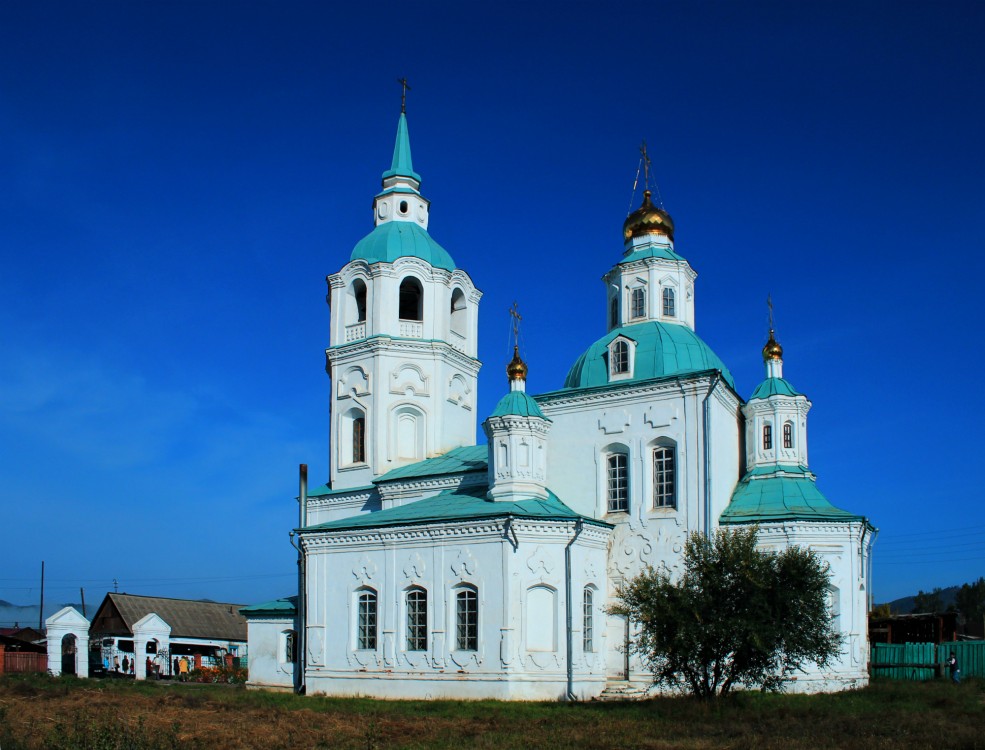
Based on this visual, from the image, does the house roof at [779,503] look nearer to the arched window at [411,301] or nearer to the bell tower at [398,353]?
the bell tower at [398,353]

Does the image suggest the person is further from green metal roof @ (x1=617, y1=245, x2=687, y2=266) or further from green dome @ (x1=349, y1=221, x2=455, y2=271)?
green dome @ (x1=349, y1=221, x2=455, y2=271)

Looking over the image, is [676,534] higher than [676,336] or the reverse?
the reverse

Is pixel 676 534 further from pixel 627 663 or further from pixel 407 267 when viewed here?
pixel 407 267

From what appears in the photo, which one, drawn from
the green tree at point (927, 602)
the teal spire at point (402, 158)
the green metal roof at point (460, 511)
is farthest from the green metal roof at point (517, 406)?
the green tree at point (927, 602)

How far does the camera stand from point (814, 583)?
21.6 meters

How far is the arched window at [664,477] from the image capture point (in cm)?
2812

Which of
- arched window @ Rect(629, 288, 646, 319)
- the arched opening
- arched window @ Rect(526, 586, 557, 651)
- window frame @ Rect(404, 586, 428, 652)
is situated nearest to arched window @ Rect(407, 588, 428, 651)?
window frame @ Rect(404, 586, 428, 652)

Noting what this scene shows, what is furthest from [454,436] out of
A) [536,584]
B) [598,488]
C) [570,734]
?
[570,734]

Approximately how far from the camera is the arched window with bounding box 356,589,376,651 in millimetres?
27875

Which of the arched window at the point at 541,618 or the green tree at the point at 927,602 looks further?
the green tree at the point at 927,602

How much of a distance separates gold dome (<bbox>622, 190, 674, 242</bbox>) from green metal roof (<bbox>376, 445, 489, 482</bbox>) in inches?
339

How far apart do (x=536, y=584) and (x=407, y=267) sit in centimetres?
1265

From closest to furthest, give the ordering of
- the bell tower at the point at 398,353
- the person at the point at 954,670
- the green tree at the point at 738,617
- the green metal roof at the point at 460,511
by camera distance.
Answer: the green tree at the point at 738,617 → the green metal roof at the point at 460,511 → the person at the point at 954,670 → the bell tower at the point at 398,353

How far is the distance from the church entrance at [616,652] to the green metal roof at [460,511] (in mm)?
2574
